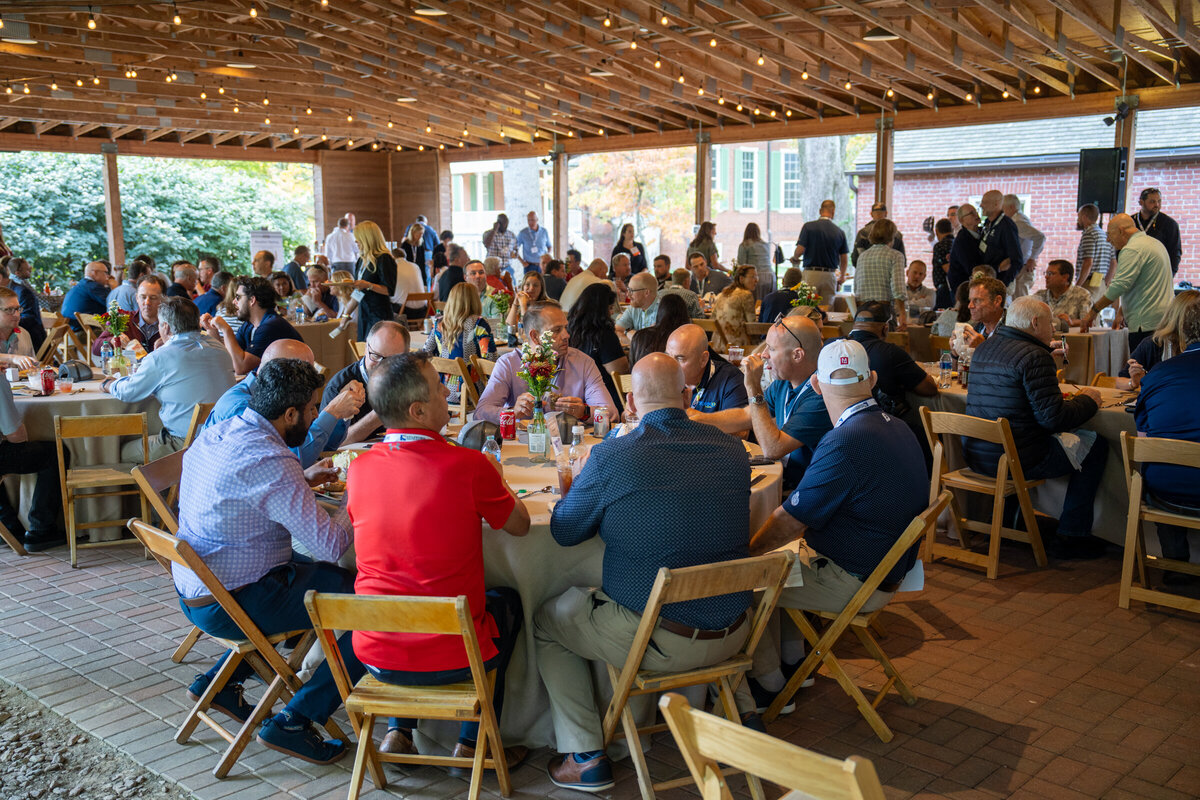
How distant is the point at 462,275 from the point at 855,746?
28.4ft

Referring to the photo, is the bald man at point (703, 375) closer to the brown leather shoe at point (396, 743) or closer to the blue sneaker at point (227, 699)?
the brown leather shoe at point (396, 743)

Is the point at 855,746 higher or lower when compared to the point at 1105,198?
lower

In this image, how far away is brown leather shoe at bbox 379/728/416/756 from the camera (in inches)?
131

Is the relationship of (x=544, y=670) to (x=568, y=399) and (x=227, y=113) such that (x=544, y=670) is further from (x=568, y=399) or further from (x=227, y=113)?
(x=227, y=113)

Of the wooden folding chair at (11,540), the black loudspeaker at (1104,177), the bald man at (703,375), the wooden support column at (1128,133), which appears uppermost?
the wooden support column at (1128,133)

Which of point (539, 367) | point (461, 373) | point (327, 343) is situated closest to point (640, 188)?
point (327, 343)

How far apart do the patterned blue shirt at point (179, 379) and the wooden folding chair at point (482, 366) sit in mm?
1525

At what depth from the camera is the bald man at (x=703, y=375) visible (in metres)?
4.66

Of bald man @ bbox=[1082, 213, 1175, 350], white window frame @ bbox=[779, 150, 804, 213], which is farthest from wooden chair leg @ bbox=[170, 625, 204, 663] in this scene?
white window frame @ bbox=[779, 150, 804, 213]

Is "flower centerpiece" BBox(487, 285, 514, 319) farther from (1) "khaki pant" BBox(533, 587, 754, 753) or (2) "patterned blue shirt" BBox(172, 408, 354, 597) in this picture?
(1) "khaki pant" BBox(533, 587, 754, 753)

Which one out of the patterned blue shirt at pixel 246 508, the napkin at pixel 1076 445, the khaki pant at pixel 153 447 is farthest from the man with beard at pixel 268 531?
the napkin at pixel 1076 445

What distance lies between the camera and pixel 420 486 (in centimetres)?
284

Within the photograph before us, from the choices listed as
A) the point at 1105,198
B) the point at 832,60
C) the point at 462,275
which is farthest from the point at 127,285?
the point at 1105,198

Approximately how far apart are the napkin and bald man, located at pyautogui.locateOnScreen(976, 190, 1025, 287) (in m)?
5.86
